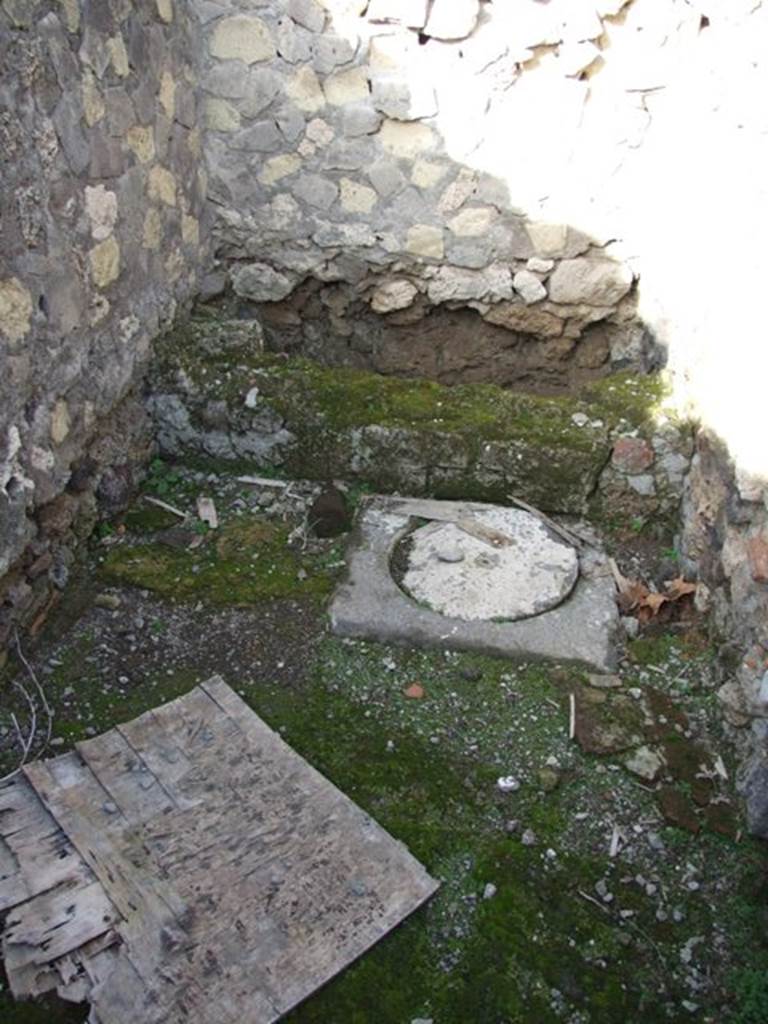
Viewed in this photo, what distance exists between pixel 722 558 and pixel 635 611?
0.38 m

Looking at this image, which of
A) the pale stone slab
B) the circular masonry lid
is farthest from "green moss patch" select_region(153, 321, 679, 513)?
the pale stone slab

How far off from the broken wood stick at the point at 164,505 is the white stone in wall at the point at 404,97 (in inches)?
73.4

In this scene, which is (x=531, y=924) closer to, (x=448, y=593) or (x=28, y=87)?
(x=448, y=593)

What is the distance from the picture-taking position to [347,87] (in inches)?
143

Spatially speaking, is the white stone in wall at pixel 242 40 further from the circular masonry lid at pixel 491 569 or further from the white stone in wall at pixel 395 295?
the circular masonry lid at pixel 491 569

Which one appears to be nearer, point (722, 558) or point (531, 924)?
point (531, 924)

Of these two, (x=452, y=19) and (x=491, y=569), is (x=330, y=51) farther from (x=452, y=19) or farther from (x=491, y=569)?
(x=491, y=569)

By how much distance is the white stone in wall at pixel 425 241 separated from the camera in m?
3.87

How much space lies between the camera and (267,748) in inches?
102

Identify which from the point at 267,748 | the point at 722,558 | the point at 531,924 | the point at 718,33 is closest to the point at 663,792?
the point at 531,924

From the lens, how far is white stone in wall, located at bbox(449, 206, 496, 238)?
12.5ft

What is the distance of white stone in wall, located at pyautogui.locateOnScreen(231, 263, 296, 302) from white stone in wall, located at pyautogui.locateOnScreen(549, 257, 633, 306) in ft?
4.04

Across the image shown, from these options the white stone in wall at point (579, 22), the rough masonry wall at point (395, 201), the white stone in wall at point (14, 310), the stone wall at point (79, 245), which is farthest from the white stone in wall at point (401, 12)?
the white stone in wall at point (14, 310)

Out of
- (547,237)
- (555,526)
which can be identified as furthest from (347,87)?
(555,526)
